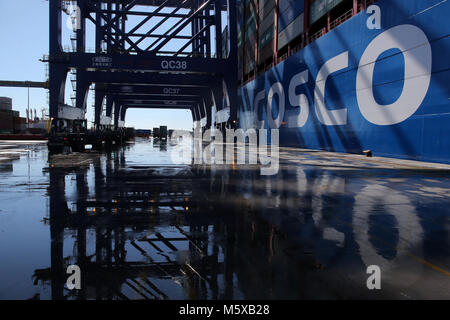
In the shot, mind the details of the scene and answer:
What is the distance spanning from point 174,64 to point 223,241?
33797 millimetres

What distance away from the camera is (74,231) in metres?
5.66

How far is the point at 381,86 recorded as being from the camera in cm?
2159

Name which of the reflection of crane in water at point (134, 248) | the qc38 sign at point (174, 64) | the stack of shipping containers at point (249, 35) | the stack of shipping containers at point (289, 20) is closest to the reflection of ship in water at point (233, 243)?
the reflection of crane in water at point (134, 248)

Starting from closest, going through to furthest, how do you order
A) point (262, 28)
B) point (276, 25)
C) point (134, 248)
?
point (134, 248), point (276, 25), point (262, 28)

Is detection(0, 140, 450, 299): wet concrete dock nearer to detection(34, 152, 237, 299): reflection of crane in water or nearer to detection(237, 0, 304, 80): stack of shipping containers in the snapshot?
detection(34, 152, 237, 299): reflection of crane in water

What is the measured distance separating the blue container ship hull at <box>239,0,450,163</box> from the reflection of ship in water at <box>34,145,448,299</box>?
10806mm

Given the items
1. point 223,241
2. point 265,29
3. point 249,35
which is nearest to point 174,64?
point 265,29

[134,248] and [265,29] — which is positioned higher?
[265,29]

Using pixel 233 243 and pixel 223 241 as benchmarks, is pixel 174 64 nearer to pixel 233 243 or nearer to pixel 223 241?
pixel 223 241

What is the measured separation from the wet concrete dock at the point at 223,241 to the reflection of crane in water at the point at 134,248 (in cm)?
2

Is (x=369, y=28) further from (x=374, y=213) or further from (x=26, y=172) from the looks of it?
(x=26, y=172)

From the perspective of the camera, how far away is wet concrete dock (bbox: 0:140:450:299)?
11.7 feet
